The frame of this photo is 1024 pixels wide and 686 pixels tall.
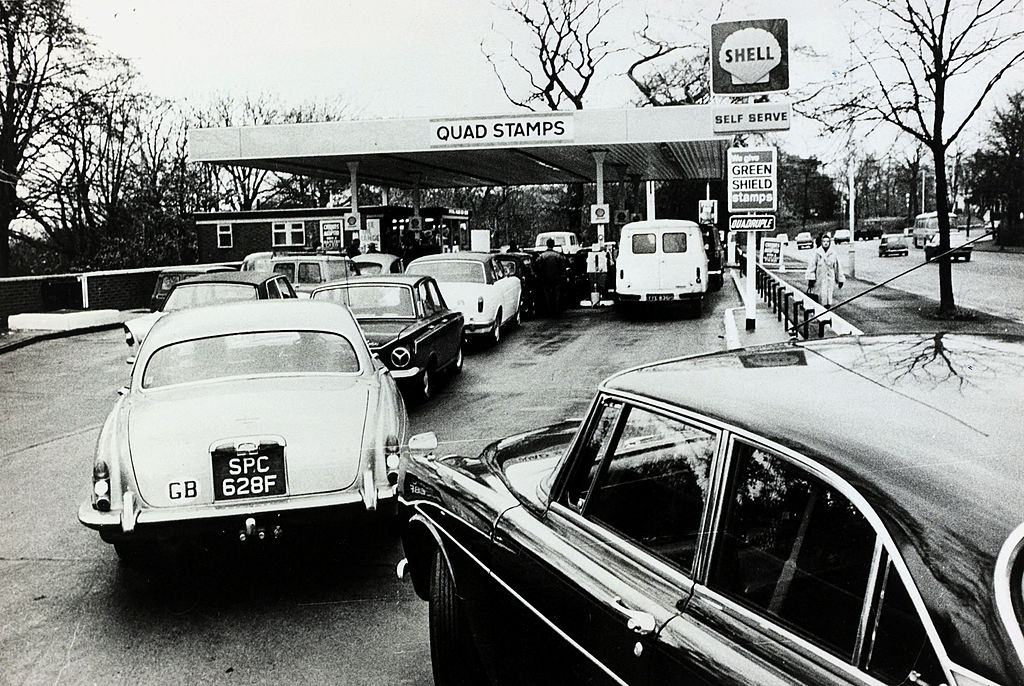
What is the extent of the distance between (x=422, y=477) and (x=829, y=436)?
7.40ft

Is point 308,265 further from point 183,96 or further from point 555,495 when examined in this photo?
point 183,96

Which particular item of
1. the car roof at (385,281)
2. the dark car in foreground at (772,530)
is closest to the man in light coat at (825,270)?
the car roof at (385,281)

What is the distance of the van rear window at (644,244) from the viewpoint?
23.2 m

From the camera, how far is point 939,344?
2863 millimetres

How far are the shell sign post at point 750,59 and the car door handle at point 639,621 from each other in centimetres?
1518

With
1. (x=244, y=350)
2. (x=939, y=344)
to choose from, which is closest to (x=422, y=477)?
(x=939, y=344)

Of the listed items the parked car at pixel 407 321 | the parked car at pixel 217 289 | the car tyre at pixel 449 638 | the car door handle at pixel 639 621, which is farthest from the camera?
the parked car at pixel 217 289

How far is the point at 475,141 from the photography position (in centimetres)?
2641

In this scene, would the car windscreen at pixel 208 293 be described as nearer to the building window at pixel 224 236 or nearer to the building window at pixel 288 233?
the building window at pixel 288 233

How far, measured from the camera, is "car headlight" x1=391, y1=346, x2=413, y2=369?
1100 centimetres

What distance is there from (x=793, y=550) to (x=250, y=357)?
16.3ft

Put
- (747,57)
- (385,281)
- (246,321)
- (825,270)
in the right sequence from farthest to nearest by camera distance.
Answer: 1. (825,270)
2. (747,57)
3. (385,281)
4. (246,321)

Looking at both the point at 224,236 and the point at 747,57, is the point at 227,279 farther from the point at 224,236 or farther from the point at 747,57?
the point at 224,236

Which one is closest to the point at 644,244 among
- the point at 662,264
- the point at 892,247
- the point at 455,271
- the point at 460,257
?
the point at 662,264
